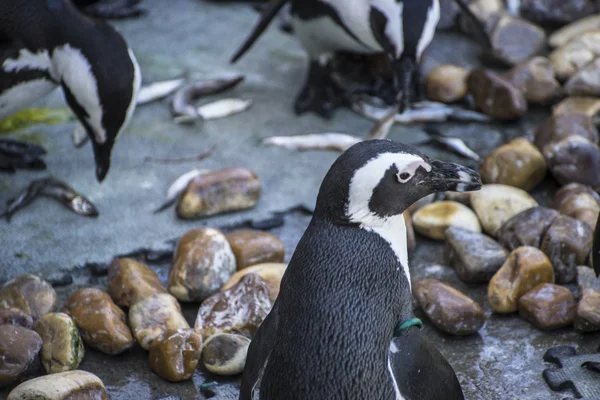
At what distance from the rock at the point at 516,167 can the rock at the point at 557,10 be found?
62.3 inches

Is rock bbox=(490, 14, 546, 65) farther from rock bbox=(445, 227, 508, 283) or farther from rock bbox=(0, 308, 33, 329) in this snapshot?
rock bbox=(0, 308, 33, 329)

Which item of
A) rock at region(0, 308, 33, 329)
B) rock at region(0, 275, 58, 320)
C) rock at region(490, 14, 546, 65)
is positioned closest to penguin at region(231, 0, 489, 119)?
rock at region(490, 14, 546, 65)

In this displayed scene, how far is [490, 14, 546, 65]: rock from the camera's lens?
4.20m

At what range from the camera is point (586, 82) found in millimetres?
3684

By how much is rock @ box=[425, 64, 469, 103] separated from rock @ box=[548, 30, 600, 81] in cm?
45

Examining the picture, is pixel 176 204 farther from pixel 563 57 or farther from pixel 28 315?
pixel 563 57

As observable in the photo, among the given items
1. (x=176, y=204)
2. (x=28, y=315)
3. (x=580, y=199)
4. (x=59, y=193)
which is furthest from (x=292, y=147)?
(x=28, y=315)

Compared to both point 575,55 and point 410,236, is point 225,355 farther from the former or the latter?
point 575,55

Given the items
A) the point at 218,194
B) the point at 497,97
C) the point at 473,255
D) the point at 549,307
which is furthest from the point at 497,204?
the point at 218,194

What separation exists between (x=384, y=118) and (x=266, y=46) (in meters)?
1.18

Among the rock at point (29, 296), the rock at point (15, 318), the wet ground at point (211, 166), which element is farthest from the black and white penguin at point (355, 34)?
the rock at point (15, 318)

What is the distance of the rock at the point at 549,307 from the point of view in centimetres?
244

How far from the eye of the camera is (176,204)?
310 centimetres

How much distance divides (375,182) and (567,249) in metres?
1.18
